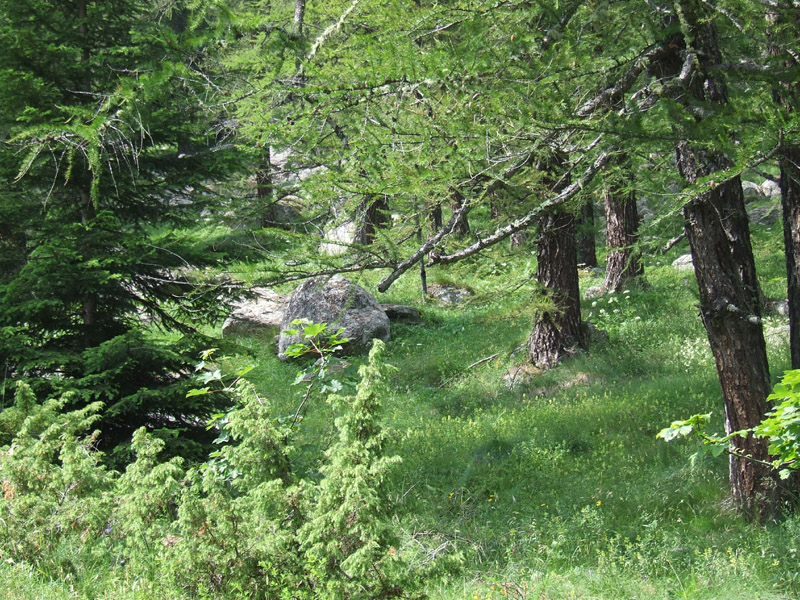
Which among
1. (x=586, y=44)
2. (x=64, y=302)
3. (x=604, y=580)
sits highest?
(x=586, y=44)

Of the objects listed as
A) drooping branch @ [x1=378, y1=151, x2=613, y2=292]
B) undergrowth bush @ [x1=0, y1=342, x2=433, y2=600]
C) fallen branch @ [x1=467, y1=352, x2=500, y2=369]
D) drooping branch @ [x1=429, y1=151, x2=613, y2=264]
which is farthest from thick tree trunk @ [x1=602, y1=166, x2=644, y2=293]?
undergrowth bush @ [x1=0, y1=342, x2=433, y2=600]

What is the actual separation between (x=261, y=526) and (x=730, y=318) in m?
4.28

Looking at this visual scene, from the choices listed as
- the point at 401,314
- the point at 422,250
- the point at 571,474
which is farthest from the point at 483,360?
the point at 422,250

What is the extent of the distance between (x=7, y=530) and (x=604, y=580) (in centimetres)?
420

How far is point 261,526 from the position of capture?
3.60m

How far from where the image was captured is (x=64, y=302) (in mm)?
7457

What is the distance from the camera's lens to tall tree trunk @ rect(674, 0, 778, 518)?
5492 millimetres

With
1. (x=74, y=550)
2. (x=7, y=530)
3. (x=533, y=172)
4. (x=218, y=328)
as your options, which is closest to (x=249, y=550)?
(x=74, y=550)

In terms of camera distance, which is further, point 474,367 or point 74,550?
point 474,367

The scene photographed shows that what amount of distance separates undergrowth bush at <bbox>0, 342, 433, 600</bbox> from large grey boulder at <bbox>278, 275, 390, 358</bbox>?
8774mm

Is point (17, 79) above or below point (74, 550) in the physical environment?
above

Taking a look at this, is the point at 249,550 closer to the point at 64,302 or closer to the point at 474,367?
the point at 64,302

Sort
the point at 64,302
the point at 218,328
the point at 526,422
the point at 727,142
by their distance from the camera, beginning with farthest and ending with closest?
the point at 218,328, the point at 526,422, the point at 64,302, the point at 727,142

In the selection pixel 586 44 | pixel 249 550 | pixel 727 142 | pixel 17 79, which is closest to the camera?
pixel 249 550
